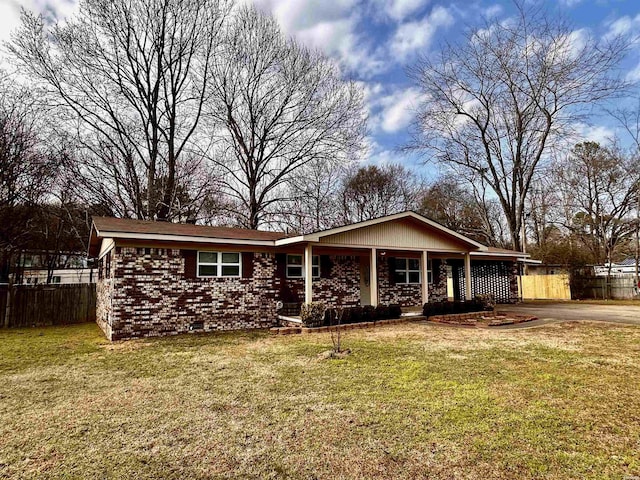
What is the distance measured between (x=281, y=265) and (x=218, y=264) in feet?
6.69

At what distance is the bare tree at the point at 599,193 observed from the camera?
24.0 meters

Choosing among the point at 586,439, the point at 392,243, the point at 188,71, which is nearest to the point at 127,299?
the point at 392,243

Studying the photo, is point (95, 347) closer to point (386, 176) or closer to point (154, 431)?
point (154, 431)

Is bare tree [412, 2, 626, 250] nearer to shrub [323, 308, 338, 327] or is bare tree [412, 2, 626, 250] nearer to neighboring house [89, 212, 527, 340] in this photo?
neighboring house [89, 212, 527, 340]

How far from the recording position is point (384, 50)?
14.2 m

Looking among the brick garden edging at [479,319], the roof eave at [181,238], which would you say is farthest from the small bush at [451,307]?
the roof eave at [181,238]

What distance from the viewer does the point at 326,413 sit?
12.9ft

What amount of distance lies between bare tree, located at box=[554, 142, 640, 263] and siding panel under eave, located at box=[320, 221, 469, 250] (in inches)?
682

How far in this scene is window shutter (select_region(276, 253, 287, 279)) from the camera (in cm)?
1156

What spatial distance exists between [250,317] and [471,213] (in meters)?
23.6

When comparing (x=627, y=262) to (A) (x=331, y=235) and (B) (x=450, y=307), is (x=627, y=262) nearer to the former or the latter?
(B) (x=450, y=307)

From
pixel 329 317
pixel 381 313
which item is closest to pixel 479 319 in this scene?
pixel 381 313

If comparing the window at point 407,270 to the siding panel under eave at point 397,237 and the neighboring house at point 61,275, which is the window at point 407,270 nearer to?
the siding panel under eave at point 397,237

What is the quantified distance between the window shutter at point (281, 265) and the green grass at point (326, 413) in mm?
4407
